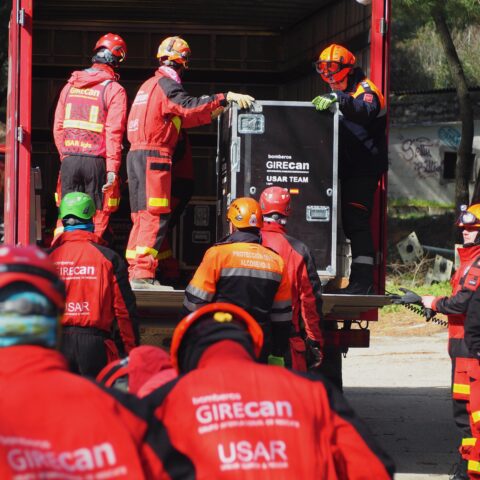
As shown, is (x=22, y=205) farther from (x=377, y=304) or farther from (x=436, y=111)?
(x=436, y=111)

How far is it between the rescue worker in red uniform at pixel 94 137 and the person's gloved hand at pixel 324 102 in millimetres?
1371

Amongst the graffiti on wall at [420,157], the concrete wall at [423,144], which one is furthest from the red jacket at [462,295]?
the graffiti on wall at [420,157]

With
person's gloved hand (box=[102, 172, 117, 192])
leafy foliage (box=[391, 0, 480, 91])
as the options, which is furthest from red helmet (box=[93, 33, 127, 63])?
leafy foliage (box=[391, 0, 480, 91])

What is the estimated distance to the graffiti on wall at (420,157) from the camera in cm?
3294

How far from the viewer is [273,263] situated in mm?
7012

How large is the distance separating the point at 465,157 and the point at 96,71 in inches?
651

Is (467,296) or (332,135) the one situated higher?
(332,135)

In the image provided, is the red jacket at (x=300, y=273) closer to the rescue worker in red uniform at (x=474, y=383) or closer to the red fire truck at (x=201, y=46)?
the rescue worker in red uniform at (x=474, y=383)

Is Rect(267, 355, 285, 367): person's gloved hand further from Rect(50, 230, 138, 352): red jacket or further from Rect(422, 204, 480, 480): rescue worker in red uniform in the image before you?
Rect(422, 204, 480, 480): rescue worker in red uniform

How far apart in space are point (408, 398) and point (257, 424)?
925 cm

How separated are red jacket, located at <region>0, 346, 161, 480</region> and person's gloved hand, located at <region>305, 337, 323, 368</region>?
499cm

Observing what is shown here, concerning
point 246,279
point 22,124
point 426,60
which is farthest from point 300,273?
point 426,60

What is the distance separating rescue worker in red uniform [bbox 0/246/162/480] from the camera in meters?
2.73

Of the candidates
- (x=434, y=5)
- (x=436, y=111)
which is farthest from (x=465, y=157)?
(x=436, y=111)
